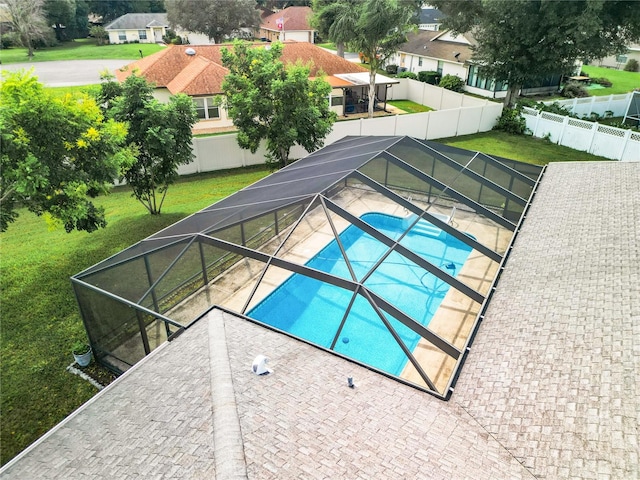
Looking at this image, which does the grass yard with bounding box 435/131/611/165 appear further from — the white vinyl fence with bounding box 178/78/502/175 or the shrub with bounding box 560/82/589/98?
the shrub with bounding box 560/82/589/98

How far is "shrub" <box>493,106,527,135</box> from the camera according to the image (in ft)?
96.5

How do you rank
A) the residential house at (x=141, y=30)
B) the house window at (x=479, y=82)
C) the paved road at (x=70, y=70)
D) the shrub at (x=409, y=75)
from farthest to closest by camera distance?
the residential house at (x=141, y=30) < the shrub at (x=409, y=75) < the paved road at (x=70, y=70) < the house window at (x=479, y=82)

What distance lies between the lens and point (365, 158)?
13.9 metres

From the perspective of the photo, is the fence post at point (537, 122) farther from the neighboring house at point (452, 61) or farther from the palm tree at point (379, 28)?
the palm tree at point (379, 28)

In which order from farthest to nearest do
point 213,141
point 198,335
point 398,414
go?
point 213,141 < point 198,335 < point 398,414

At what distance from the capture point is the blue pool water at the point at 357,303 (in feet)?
29.1

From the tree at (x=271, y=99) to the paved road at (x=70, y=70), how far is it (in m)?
30.0

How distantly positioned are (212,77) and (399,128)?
554 inches

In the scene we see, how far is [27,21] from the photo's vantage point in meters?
58.2

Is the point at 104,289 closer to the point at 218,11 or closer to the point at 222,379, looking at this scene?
the point at 222,379

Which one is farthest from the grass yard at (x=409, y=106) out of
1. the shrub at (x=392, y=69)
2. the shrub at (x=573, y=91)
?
the shrub at (x=573, y=91)

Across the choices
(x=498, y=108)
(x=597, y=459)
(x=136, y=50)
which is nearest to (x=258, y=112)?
(x=597, y=459)

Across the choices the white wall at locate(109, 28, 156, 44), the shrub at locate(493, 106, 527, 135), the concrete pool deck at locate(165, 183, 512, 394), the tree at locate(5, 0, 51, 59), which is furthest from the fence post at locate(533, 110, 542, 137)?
the white wall at locate(109, 28, 156, 44)

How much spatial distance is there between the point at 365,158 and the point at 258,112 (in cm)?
693
